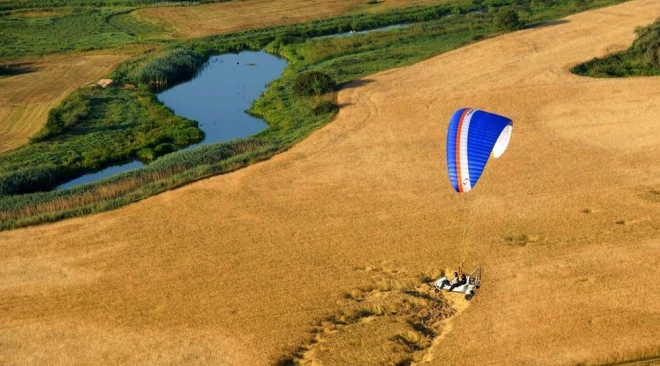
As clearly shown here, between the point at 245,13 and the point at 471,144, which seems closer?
the point at 471,144

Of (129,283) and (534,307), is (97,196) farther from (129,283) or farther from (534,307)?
(534,307)

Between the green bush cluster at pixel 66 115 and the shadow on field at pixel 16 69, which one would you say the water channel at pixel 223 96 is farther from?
the shadow on field at pixel 16 69

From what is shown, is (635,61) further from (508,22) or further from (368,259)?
(368,259)

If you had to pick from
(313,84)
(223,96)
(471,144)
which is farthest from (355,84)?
(471,144)

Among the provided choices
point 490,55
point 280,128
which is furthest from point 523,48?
point 280,128

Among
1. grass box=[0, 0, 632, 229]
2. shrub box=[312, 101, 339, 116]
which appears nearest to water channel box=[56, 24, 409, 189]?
grass box=[0, 0, 632, 229]

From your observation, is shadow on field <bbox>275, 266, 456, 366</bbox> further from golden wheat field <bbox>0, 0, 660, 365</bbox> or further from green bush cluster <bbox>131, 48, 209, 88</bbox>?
green bush cluster <bbox>131, 48, 209, 88</bbox>
